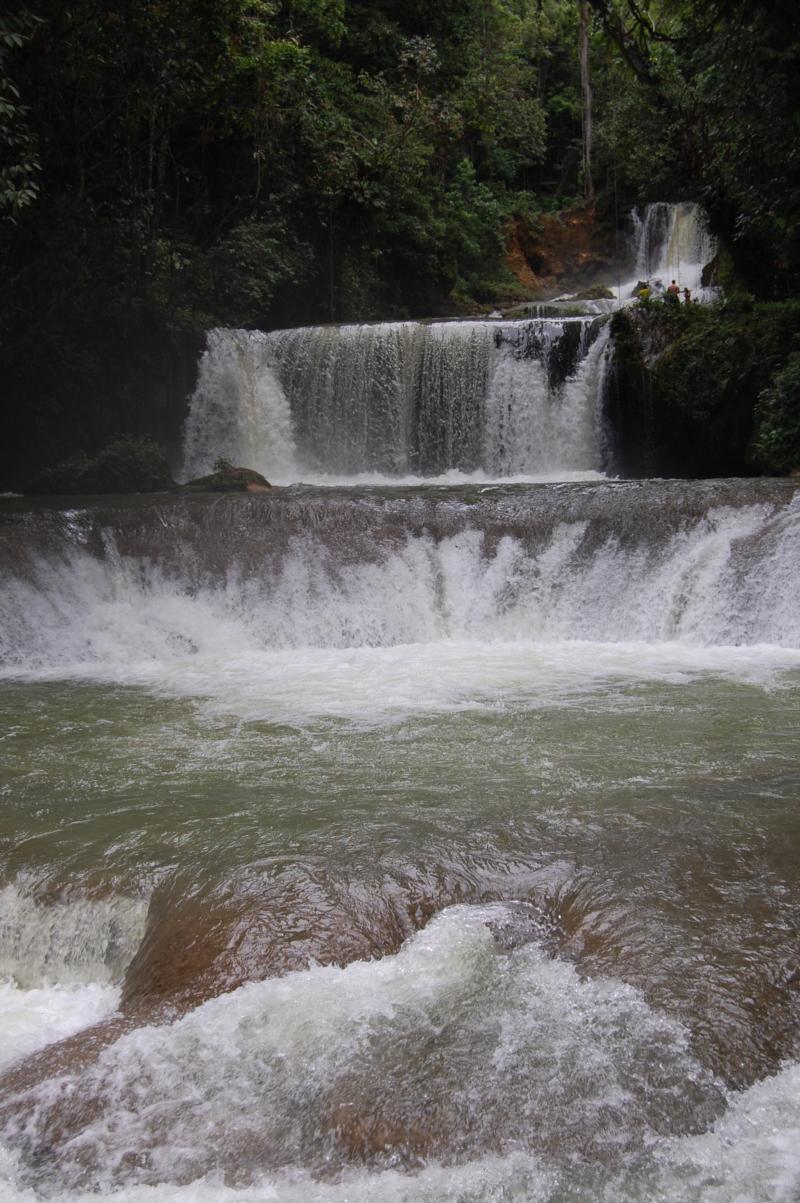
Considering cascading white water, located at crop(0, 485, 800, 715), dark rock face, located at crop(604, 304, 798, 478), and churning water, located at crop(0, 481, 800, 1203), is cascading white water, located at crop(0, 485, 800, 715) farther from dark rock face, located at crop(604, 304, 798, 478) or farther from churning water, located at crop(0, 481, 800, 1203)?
dark rock face, located at crop(604, 304, 798, 478)

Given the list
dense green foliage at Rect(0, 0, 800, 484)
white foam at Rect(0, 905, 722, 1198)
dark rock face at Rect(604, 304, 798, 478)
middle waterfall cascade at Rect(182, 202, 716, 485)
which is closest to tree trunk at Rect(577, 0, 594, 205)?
dense green foliage at Rect(0, 0, 800, 484)

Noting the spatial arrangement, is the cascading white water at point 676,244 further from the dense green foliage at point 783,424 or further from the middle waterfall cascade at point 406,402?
the dense green foliage at point 783,424

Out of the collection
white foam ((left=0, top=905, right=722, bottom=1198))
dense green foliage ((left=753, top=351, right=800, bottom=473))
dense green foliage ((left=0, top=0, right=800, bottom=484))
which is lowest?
white foam ((left=0, top=905, right=722, bottom=1198))

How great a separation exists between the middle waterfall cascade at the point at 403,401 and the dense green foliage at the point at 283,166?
3.07 ft

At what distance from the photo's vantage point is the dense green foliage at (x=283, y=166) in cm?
1153

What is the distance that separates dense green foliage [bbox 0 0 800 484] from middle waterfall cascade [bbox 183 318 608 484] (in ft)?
3.07

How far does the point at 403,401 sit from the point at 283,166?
5.01 metres

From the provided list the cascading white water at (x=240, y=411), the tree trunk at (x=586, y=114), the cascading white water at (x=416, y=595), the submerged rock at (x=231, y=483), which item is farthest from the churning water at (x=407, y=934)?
the tree trunk at (x=586, y=114)

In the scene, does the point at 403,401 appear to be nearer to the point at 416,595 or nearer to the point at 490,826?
the point at 416,595

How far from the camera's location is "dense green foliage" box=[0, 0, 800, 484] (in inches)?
454

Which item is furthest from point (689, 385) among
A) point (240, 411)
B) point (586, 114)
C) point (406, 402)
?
point (586, 114)

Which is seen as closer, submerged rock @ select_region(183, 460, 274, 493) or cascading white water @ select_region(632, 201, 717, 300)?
submerged rock @ select_region(183, 460, 274, 493)

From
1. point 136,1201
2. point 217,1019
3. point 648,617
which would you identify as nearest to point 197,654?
point 648,617

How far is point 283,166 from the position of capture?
17188 millimetres
